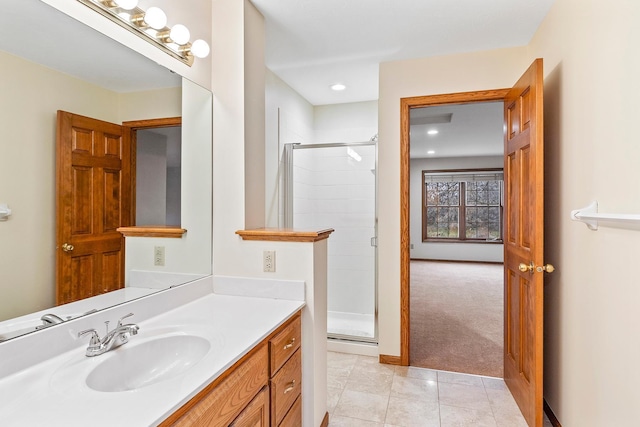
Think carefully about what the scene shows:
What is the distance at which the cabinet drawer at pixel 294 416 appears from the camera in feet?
4.81

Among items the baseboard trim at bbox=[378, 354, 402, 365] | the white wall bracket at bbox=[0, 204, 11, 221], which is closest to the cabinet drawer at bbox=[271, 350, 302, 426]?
the white wall bracket at bbox=[0, 204, 11, 221]

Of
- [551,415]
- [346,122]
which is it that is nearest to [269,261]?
[551,415]

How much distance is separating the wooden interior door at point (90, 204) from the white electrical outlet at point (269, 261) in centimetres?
65

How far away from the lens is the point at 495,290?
5.28 meters

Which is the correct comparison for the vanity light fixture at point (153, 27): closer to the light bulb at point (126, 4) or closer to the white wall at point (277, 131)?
the light bulb at point (126, 4)

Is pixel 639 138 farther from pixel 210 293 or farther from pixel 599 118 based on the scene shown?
pixel 210 293

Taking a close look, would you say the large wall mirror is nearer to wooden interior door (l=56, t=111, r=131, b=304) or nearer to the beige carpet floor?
wooden interior door (l=56, t=111, r=131, b=304)

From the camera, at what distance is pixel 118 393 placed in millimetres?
838

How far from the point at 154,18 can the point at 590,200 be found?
2.05m

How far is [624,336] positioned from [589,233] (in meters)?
0.47

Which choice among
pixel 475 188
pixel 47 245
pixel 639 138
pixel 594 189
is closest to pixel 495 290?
pixel 475 188

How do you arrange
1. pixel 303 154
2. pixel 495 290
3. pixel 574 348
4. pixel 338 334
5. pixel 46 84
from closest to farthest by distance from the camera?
pixel 46 84 → pixel 574 348 → pixel 338 334 → pixel 303 154 → pixel 495 290

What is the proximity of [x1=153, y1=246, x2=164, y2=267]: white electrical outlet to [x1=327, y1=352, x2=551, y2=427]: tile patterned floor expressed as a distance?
1329mm

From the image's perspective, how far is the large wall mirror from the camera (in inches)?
39.0
